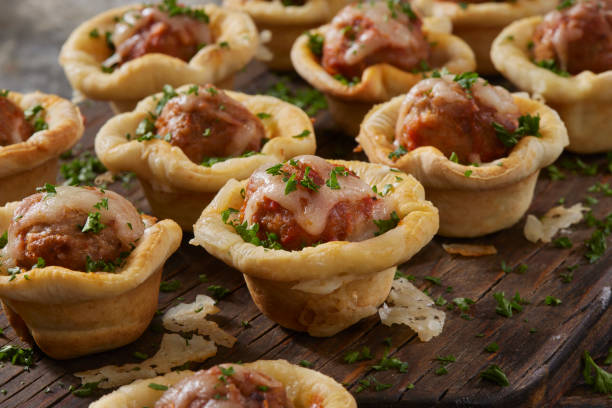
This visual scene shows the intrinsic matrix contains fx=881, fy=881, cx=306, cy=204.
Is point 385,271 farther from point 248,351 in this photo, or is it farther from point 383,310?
point 248,351

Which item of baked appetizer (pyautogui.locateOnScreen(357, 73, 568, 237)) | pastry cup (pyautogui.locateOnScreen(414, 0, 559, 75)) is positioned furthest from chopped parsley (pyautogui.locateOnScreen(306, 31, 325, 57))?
baked appetizer (pyautogui.locateOnScreen(357, 73, 568, 237))

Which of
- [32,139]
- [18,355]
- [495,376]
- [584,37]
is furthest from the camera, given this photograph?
[584,37]

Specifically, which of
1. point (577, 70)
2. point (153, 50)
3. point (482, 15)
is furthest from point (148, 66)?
point (577, 70)

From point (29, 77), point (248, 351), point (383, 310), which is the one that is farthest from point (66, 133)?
point (29, 77)

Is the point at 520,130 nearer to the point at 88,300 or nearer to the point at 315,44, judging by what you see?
the point at 315,44

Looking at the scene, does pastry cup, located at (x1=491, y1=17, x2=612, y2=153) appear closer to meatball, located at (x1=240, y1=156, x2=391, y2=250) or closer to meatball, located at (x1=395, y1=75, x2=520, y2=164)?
meatball, located at (x1=395, y1=75, x2=520, y2=164)
